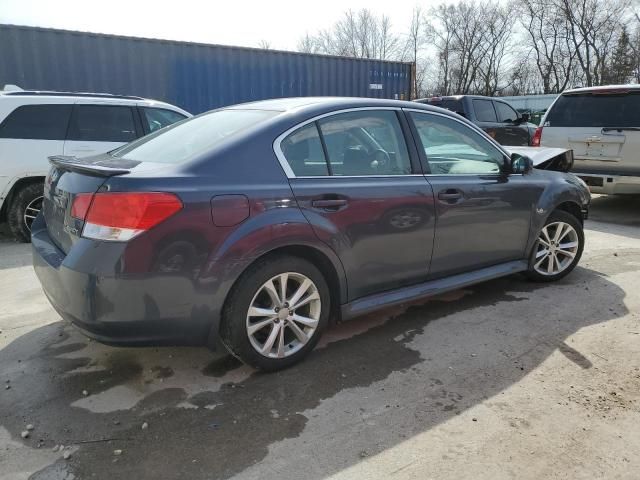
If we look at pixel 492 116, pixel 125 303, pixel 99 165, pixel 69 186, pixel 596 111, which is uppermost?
pixel 492 116

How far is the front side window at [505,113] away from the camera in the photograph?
1173 cm

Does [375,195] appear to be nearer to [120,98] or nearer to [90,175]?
[90,175]

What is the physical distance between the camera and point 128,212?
2422mm

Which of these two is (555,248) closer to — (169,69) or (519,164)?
(519,164)

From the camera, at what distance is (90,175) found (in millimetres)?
2621

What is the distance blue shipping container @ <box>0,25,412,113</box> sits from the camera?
8742mm

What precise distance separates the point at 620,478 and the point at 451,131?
99.2 inches

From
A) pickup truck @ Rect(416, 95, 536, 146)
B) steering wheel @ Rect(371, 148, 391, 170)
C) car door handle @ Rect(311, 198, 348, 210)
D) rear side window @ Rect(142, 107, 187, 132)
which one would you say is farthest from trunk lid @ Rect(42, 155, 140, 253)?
pickup truck @ Rect(416, 95, 536, 146)

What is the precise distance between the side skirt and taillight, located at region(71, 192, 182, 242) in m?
1.31

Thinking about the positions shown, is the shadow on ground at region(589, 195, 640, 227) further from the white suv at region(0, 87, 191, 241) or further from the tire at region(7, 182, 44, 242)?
the tire at region(7, 182, 44, 242)

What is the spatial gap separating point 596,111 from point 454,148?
4751 mm

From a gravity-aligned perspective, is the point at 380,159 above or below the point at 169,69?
below

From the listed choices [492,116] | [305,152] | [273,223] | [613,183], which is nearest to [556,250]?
[305,152]

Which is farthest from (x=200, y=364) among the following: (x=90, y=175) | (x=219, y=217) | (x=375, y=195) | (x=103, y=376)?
(x=375, y=195)
